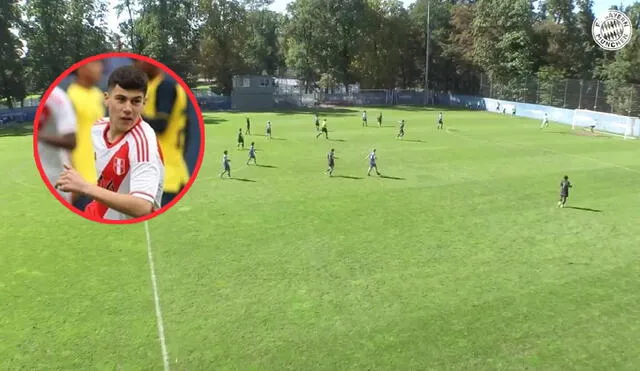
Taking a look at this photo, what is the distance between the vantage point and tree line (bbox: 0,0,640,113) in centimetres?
6003

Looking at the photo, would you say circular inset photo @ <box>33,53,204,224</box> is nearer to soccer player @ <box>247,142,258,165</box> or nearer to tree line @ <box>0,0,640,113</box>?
soccer player @ <box>247,142,258,165</box>

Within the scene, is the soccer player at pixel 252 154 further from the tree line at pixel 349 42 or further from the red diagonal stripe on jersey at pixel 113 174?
the tree line at pixel 349 42

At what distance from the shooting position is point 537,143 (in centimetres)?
3919

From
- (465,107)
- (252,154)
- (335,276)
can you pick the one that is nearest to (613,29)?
(465,107)

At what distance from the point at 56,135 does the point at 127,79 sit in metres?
0.57

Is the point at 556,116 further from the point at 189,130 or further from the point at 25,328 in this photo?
the point at 189,130

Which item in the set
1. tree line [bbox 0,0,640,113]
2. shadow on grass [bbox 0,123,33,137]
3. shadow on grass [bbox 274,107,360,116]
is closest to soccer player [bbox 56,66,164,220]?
shadow on grass [bbox 0,123,33,137]

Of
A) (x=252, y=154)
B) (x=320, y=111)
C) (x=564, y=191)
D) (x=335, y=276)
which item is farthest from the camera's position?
(x=320, y=111)

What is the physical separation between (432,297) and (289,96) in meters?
59.7

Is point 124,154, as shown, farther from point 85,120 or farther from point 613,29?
point 613,29

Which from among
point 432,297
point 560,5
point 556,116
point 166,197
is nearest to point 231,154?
point 432,297

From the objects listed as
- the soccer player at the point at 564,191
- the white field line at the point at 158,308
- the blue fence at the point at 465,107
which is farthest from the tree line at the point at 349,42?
the white field line at the point at 158,308

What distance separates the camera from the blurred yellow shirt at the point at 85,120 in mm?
3428

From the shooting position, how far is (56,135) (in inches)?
134
